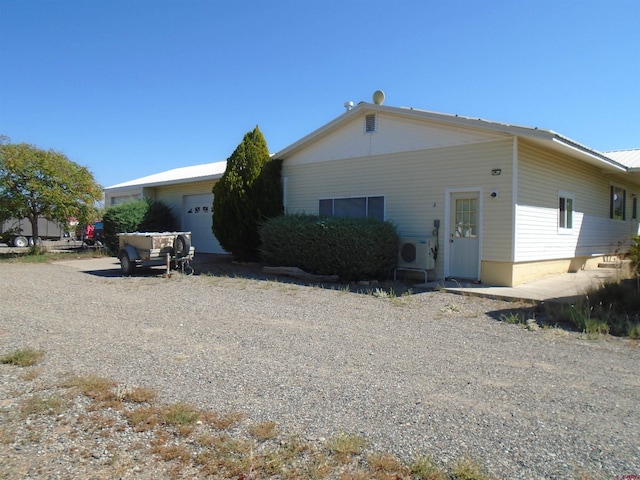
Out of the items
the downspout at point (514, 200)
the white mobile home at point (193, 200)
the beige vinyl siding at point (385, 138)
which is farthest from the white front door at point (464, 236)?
the white mobile home at point (193, 200)

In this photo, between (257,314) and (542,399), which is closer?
(542,399)

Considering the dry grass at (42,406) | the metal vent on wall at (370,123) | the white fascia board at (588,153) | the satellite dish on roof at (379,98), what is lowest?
the dry grass at (42,406)

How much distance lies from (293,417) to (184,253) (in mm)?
9937

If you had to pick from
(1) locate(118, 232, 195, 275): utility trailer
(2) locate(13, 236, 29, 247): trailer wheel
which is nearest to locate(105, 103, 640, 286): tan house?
(1) locate(118, 232, 195, 275): utility trailer

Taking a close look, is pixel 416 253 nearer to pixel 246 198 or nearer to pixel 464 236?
pixel 464 236

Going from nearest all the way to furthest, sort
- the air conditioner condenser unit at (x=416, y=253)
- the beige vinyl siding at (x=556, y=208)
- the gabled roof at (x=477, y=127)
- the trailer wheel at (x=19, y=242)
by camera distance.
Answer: the gabled roof at (x=477, y=127), the beige vinyl siding at (x=556, y=208), the air conditioner condenser unit at (x=416, y=253), the trailer wheel at (x=19, y=242)

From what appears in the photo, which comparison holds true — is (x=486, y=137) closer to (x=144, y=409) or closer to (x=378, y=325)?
(x=378, y=325)

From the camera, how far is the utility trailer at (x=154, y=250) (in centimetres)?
1270

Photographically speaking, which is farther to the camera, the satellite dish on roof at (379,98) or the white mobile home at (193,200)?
the white mobile home at (193,200)

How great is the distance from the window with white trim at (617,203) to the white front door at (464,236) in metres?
8.33

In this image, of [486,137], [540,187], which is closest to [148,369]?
[486,137]

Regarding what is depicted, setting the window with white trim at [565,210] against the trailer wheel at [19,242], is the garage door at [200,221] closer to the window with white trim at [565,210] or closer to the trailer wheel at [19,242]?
the window with white trim at [565,210]

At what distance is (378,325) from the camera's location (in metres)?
7.35

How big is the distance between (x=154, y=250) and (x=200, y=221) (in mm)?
7342
